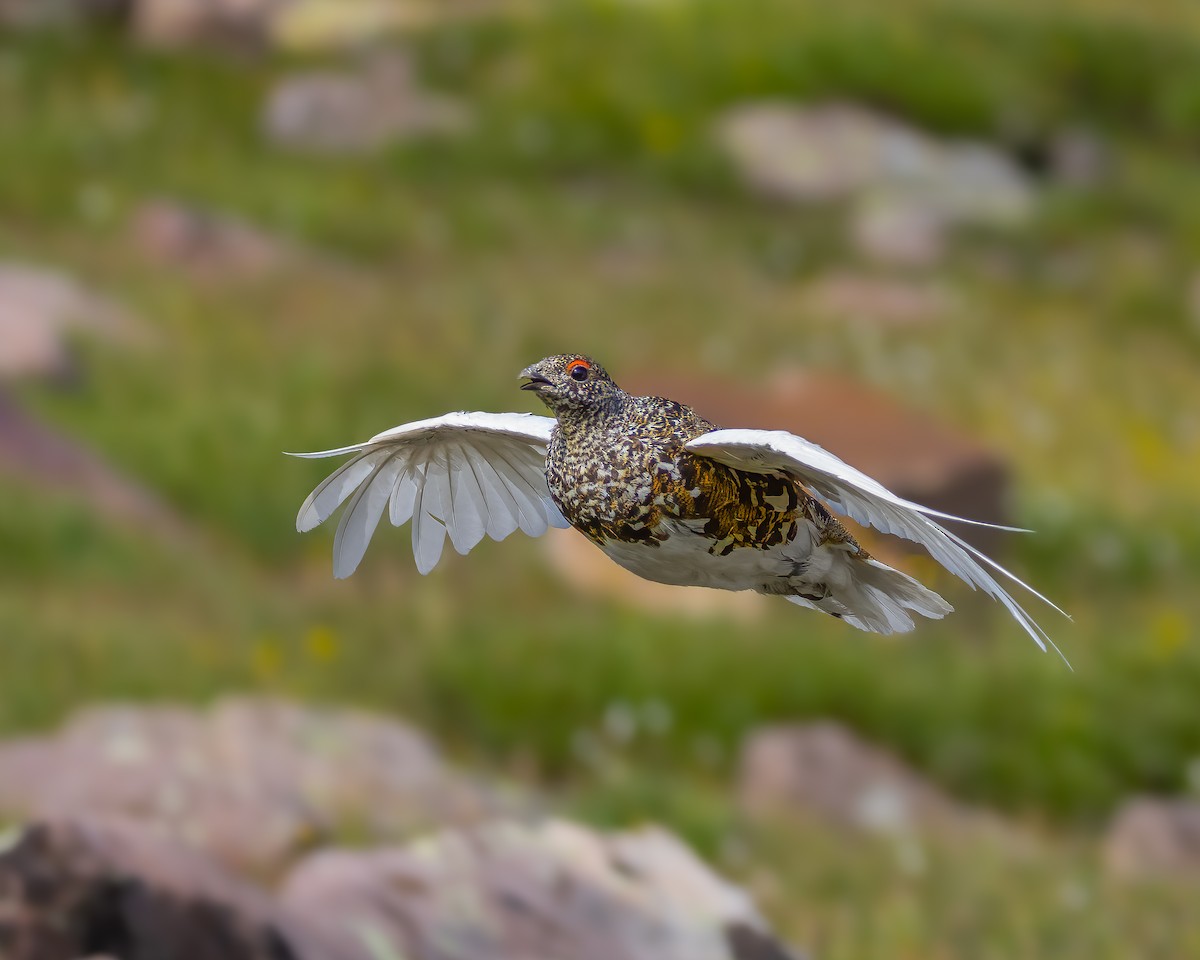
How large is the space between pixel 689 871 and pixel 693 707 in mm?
4608

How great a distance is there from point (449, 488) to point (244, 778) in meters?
3.93

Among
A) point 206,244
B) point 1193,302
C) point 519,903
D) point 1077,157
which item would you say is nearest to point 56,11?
point 206,244

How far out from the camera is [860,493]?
2.94 metres

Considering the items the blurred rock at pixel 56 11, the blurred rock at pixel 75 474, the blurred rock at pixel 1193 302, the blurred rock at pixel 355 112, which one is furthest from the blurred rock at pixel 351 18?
the blurred rock at pixel 75 474

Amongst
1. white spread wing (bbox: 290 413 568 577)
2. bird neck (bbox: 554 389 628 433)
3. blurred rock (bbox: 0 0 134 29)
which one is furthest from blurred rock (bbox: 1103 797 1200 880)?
blurred rock (bbox: 0 0 134 29)

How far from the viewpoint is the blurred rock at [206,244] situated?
15.8 meters

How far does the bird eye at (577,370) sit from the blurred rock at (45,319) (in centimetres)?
1089

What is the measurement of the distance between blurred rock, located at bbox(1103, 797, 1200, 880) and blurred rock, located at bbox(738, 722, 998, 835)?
0.74 m

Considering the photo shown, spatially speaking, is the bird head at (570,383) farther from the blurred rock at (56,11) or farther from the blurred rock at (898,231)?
the blurred rock at (56,11)

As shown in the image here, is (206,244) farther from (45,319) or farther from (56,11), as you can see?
(56,11)

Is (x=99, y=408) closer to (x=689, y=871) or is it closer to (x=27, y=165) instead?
(x=27, y=165)

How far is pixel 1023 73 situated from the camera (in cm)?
2123

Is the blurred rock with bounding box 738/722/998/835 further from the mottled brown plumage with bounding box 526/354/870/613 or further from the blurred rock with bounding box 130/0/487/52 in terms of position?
the blurred rock with bounding box 130/0/487/52

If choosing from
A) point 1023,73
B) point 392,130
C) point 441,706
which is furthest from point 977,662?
point 1023,73
